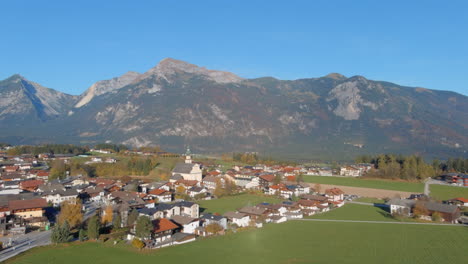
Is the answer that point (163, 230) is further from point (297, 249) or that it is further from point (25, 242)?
point (297, 249)

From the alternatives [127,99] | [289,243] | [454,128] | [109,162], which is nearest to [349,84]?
[454,128]

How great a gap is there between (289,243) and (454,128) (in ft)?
547

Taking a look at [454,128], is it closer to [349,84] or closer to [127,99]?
[349,84]

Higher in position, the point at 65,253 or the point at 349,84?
the point at 349,84

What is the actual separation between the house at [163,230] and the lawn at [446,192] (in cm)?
3705

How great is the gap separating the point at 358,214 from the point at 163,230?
21.9 meters

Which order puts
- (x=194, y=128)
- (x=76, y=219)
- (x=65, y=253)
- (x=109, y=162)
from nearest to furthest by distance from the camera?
(x=65, y=253) → (x=76, y=219) → (x=109, y=162) → (x=194, y=128)

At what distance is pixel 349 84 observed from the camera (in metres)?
179

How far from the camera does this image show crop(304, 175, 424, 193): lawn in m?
58.9

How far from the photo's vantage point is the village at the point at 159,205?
29047 mm

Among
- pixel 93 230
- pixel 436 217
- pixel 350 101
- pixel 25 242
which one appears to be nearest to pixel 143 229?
pixel 93 230

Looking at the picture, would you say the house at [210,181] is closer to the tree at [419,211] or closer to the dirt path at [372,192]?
the dirt path at [372,192]

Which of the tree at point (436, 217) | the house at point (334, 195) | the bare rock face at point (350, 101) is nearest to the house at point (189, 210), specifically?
the house at point (334, 195)

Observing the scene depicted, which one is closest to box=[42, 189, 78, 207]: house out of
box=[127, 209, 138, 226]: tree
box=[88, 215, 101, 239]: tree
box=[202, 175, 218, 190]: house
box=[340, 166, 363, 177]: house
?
box=[127, 209, 138, 226]: tree
